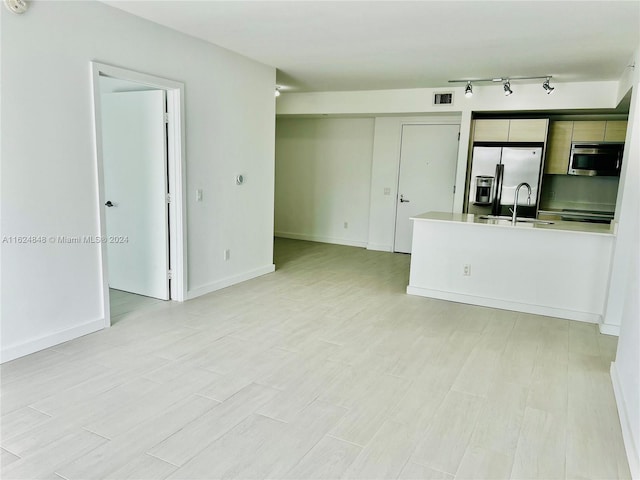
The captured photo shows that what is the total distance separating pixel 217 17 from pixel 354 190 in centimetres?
456

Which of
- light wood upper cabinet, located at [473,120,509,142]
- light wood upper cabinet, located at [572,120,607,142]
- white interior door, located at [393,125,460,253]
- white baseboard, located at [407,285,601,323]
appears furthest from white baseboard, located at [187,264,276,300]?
light wood upper cabinet, located at [572,120,607,142]

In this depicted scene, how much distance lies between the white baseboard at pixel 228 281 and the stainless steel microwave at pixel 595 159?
4324 millimetres

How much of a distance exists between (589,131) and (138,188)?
5.68 metres

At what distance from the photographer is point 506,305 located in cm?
459

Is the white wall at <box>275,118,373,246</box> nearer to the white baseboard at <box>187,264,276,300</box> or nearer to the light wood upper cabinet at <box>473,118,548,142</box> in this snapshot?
the light wood upper cabinet at <box>473,118,548,142</box>

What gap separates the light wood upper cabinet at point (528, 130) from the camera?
584 cm

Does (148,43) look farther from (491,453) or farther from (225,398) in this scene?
(491,453)

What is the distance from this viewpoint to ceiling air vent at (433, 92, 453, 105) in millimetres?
6105

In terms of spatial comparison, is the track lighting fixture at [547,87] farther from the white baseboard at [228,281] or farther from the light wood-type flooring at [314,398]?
the white baseboard at [228,281]

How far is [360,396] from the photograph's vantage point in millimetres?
2703

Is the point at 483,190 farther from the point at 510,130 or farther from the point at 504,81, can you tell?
the point at 504,81

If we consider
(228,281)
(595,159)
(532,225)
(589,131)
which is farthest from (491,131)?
(228,281)

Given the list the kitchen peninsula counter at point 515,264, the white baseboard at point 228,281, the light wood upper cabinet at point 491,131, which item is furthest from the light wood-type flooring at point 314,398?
the light wood upper cabinet at point 491,131

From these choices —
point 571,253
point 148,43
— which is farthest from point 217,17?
point 571,253
